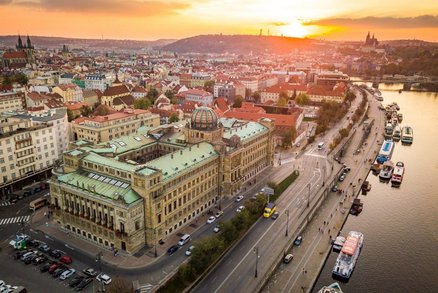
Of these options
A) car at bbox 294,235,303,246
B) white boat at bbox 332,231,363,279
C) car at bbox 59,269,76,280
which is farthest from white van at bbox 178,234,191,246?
white boat at bbox 332,231,363,279

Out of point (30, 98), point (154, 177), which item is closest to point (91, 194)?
point (154, 177)

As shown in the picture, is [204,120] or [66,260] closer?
[66,260]

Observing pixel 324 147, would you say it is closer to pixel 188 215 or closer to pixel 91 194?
pixel 188 215

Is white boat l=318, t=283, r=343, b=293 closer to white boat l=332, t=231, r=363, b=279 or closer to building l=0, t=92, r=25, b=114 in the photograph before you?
white boat l=332, t=231, r=363, b=279

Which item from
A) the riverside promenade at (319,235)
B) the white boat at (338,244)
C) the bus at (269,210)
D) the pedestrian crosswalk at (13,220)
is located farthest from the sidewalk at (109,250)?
the white boat at (338,244)

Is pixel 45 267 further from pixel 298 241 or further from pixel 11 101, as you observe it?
pixel 11 101

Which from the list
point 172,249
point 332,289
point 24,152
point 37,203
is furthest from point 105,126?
point 332,289
